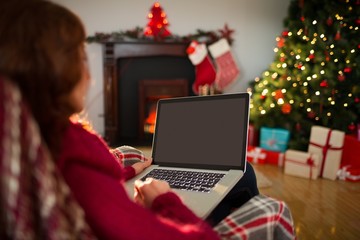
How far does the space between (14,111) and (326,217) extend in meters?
1.96

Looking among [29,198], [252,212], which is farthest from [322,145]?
[29,198]

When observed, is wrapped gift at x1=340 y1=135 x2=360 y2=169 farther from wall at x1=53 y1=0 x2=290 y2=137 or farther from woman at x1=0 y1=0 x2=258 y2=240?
woman at x1=0 y1=0 x2=258 y2=240

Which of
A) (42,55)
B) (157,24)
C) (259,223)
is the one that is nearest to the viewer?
(42,55)

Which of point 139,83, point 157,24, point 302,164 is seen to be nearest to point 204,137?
point 302,164

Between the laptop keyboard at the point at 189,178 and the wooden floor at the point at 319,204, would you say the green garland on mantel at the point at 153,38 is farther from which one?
the laptop keyboard at the point at 189,178

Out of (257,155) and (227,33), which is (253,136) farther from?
(227,33)

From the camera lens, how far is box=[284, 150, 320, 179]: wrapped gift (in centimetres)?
264

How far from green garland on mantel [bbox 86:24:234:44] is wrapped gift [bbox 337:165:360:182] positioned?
210 cm

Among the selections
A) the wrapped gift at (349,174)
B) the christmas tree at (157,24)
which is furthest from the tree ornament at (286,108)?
the christmas tree at (157,24)

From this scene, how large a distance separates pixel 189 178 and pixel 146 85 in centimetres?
321

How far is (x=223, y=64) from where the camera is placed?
3.97 m

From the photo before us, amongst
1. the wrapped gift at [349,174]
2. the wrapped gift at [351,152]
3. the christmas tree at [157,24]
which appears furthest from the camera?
the christmas tree at [157,24]

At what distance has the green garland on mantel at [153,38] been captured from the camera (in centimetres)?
380

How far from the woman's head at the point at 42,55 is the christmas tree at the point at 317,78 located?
287 cm
